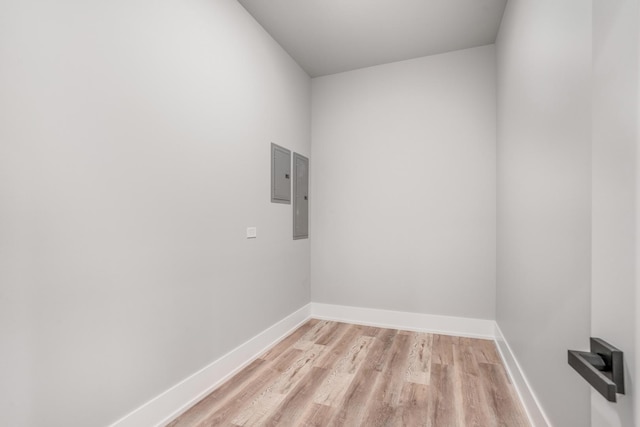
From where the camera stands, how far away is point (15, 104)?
3.93 feet

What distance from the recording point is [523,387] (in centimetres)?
197

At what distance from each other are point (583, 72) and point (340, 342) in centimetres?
263

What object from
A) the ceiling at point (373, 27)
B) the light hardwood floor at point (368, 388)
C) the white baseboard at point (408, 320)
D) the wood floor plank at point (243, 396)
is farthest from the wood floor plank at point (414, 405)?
the ceiling at point (373, 27)

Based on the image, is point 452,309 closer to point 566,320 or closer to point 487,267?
point 487,267

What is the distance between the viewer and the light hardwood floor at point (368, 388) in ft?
6.08

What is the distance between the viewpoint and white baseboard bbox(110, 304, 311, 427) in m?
1.69

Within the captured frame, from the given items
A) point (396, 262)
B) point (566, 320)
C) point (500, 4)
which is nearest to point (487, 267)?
point (396, 262)

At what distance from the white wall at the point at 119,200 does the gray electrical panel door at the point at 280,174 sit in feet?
1.10

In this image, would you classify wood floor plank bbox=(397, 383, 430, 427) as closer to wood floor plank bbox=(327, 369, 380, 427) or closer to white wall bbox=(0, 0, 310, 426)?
wood floor plank bbox=(327, 369, 380, 427)

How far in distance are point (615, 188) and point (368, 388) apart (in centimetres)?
201

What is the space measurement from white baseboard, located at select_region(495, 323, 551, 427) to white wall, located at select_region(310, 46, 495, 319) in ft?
2.10

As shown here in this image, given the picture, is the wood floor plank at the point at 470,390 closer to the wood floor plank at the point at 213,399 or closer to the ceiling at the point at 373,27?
the wood floor plank at the point at 213,399

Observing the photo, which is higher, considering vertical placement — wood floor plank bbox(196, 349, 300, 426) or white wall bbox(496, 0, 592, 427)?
white wall bbox(496, 0, 592, 427)

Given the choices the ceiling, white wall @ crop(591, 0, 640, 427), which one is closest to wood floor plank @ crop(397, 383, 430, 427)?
white wall @ crop(591, 0, 640, 427)
